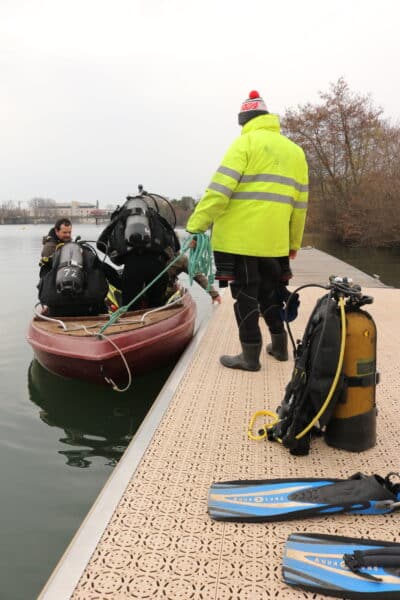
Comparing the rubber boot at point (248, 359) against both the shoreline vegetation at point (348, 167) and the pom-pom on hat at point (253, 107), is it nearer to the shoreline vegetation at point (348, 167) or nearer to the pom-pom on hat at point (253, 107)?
the pom-pom on hat at point (253, 107)

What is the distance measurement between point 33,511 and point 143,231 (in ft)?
8.57

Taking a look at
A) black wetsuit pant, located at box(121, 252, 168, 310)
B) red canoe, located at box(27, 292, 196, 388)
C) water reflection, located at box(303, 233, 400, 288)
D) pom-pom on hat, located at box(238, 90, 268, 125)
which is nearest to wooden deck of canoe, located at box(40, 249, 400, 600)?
red canoe, located at box(27, 292, 196, 388)

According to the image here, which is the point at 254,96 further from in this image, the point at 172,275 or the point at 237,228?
the point at 172,275

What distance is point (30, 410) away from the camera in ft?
14.4

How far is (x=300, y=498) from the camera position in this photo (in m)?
1.93

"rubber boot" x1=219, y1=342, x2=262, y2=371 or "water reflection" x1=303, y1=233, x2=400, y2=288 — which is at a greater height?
"rubber boot" x1=219, y1=342, x2=262, y2=371

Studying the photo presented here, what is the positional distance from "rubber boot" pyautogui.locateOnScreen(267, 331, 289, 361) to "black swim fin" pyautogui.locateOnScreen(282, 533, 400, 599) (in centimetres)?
231

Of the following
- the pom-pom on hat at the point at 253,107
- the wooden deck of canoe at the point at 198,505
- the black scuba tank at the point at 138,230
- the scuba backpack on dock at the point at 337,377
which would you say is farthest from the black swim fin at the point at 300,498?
the black scuba tank at the point at 138,230

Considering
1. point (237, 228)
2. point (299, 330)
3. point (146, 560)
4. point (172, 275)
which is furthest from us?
point (172, 275)

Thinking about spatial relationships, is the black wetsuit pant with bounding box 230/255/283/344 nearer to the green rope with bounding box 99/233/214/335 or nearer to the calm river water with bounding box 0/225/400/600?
the green rope with bounding box 99/233/214/335

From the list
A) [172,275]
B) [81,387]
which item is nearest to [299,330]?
[172,275]

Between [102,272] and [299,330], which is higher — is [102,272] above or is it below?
above

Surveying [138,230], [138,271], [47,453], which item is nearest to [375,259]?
[138,271]

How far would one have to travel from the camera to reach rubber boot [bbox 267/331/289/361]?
155 inches
